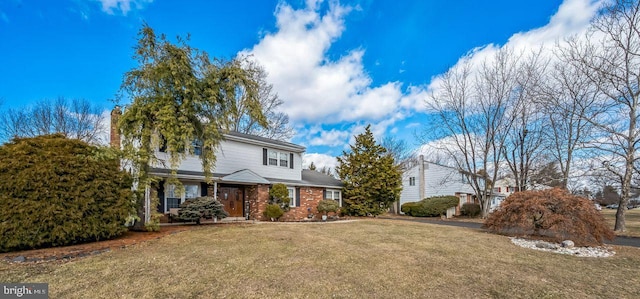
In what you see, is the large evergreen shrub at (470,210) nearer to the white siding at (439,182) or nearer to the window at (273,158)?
the white siding at (439,182)

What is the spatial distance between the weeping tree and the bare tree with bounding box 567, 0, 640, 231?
15.6m

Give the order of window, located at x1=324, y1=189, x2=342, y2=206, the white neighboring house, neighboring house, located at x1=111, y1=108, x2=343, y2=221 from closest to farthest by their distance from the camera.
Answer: neighboring house, located at x1=111, y1=108, x2=343, y2=221 → window, located at x1=324, y1=189, x2=342, y2=206 → the white neighboring house

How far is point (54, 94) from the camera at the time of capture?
888 inches

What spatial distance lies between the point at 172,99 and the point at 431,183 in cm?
2457

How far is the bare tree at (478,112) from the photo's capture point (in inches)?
748

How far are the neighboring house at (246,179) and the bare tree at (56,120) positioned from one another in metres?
13.5

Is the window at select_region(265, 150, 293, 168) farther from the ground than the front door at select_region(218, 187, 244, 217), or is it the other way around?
the window at select_region(265, 150, 293, 168)

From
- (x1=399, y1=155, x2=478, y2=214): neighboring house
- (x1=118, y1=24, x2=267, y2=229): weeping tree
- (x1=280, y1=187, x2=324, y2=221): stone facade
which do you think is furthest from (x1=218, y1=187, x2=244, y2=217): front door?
(x1=399, y1=155, x2=478, y2=214): neighboring house

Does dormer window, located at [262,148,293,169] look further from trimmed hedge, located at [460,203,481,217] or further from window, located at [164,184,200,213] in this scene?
trimmed hedge, located at [460,203,481,217]

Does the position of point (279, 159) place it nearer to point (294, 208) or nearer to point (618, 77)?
point (294, 208)

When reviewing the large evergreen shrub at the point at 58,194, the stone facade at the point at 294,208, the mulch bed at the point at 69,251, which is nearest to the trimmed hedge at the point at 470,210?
the stone facade at the point at 294,208

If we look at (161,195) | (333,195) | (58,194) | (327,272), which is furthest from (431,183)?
(58,194)

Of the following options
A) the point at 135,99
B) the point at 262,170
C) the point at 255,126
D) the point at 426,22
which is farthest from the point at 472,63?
the point at 135,99

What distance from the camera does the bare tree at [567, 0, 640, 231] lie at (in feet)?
39.9
